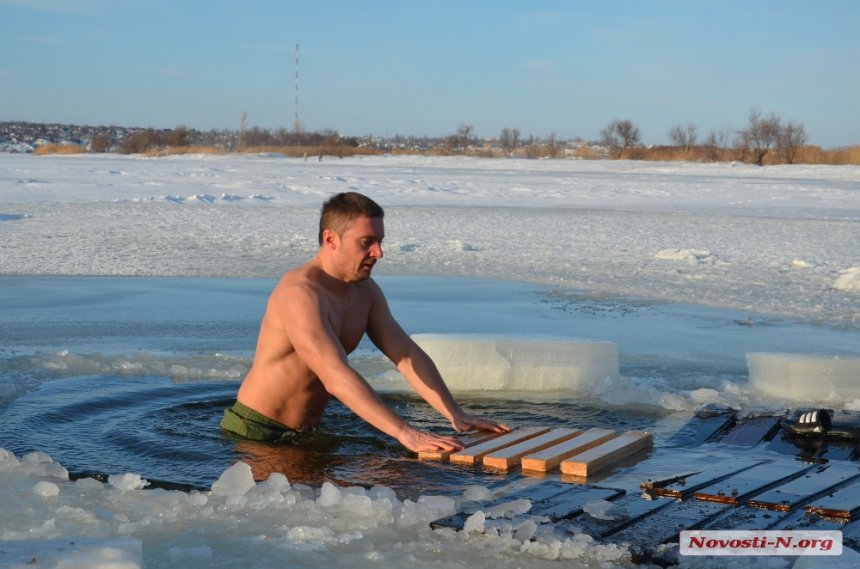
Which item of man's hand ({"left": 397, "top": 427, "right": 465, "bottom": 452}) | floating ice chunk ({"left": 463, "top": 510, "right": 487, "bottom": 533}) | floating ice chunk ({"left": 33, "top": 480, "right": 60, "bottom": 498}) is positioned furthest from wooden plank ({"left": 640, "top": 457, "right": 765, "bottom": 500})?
floating ice chunk ({"left": 33, "top": 480, "right": 60, "bottom": 498})

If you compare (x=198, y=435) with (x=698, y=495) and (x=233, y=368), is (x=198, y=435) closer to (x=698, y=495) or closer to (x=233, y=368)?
(x=233, y=368)

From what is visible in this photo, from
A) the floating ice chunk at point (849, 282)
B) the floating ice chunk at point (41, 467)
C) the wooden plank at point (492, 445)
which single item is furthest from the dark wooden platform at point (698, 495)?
the floating ice chunk at point (849, 282)

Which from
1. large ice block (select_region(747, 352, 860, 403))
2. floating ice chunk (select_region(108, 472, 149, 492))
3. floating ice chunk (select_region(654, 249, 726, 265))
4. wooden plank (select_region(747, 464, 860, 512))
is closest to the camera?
wooden plank (select_region(747, 464, 860, 512))

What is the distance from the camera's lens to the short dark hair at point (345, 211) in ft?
13.9

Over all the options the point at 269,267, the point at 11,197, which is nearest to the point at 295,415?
the point at 269,267

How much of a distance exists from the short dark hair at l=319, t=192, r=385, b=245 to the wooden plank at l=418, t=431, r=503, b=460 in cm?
91

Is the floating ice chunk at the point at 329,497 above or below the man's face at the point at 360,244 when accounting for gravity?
below

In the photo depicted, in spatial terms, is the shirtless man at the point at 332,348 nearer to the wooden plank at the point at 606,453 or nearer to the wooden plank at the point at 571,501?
the wooden plank at the point at 606,453

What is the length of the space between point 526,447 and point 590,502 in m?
0.84

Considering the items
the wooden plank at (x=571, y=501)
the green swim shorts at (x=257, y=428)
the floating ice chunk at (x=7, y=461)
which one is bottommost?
the green swim shorts at (x=257, y=428)

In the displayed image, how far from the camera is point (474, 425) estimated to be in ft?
14.8

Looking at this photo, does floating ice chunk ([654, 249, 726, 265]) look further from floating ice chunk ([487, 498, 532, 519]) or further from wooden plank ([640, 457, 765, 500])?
floating ice chunk ([487, 498, 532, 519])

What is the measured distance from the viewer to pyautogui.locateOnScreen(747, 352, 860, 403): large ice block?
5.39 m

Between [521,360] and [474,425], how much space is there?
1153mm
